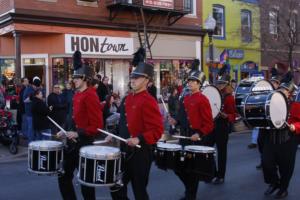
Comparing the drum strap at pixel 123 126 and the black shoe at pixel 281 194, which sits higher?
the drum strap at pixel 123 126

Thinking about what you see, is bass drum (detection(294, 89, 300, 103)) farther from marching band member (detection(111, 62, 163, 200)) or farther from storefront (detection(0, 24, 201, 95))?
storefront (detection(0, 24, 201, 95))

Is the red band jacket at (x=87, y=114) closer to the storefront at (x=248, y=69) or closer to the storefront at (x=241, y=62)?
the storefront at (x=241, y=62)

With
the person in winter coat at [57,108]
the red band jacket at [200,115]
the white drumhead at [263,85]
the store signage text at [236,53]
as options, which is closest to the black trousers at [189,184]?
the red band jacket at [200,115]

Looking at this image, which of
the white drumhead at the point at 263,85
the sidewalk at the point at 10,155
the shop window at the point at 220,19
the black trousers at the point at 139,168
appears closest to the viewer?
the black trousers at the point at 139,168

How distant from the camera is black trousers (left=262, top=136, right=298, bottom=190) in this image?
738 cm

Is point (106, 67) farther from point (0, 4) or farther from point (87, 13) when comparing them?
point (0, 4)

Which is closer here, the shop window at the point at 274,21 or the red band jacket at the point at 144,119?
the red band jacket at the point at 144,119

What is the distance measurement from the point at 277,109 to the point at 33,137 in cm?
796

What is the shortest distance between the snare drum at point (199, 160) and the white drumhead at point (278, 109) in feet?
3.44

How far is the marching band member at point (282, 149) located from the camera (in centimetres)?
734

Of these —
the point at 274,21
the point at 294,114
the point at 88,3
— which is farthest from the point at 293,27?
the point at 294,114

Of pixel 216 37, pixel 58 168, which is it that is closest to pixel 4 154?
pixel 58 168

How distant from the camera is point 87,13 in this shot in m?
20.6

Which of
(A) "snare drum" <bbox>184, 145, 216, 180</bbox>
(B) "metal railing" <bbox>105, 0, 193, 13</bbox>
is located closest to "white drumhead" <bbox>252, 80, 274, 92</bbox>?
(A) "snare drum" <bbox>184, 145, 216, 180</bbox>
